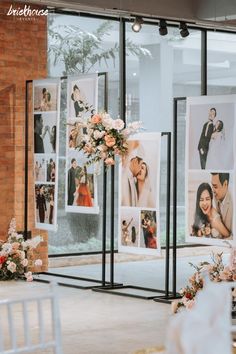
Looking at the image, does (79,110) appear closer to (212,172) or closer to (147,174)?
(147,174)

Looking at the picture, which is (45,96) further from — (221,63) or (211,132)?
(221,63)

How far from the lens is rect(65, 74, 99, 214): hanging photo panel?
10586mm

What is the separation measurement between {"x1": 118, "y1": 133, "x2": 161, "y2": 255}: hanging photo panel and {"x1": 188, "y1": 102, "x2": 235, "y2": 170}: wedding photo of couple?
0.47 metres

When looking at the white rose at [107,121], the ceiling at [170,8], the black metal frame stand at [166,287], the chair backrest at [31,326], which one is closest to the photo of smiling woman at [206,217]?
Answer: the black metal frame stand at [166,287]

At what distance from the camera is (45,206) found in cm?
1159

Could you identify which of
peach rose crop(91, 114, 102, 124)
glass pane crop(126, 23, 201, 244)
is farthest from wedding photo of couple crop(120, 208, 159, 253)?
glass pane crop(126, 23, 201, 244)

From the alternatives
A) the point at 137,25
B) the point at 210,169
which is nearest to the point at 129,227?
the point at 210,169

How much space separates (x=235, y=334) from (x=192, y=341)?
5043 millimetres

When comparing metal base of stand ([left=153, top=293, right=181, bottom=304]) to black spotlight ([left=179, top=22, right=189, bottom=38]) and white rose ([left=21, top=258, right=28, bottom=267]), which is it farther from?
black spotlight ([left=179, top=22, right=189, bottom=38])

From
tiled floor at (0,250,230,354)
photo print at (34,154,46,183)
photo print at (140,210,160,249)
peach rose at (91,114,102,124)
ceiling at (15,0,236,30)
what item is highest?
ceiling at (15,0,236,30)

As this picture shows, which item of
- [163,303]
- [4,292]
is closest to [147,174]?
[163,303]

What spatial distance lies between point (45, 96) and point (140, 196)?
7.29 ft

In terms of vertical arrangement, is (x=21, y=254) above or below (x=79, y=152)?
below

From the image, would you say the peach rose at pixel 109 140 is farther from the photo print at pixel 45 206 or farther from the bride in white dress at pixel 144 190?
the photo print at pixel 45 206
